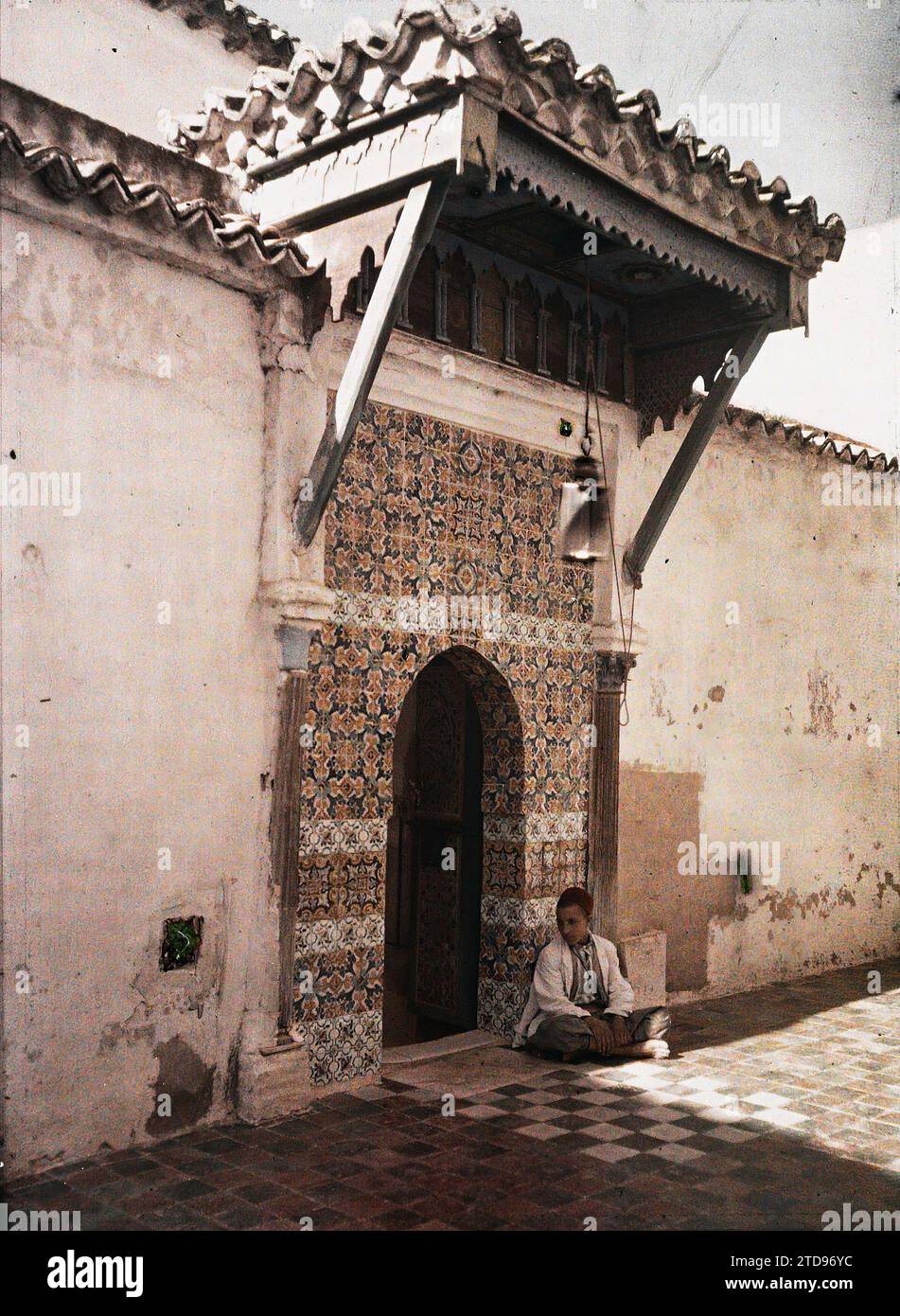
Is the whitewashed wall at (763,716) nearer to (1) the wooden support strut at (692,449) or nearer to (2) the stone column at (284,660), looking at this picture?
(1) the wooden support strut at (692,449)

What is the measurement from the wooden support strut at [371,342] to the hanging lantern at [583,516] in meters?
1.36

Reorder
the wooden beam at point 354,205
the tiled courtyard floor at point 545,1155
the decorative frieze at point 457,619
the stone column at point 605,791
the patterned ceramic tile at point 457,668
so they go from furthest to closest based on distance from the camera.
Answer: the stone column at point 605,791 → the decorative frieze at point 457,619 → the patterned ceramic tile at point 457,668 → the wooden beam at point 354,205 → the tiled courtyard floor at point 545,1155

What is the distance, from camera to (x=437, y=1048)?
676cm

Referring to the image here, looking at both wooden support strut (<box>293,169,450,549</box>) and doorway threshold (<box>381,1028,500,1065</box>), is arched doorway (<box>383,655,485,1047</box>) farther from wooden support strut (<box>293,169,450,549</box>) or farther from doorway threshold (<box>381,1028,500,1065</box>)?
wooden support strut (<box>293,169,450,549</box>)

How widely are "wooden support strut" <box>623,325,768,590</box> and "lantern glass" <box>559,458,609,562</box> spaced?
3.61 ft

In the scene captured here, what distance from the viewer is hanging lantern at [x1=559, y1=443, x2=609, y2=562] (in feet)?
20.6

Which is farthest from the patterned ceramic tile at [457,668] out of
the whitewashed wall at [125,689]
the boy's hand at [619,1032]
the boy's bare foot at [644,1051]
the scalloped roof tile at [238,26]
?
the scalloped roof tile at [238,26]

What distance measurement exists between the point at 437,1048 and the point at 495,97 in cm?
491

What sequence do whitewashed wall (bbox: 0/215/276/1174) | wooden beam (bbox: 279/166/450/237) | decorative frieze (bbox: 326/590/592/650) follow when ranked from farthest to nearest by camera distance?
decorative frieze (bbox: 326/590/592/650)
wooden beam (bbox: 279/166/450/237)
whitewashed wall (bbox: 0/215/276/1174)

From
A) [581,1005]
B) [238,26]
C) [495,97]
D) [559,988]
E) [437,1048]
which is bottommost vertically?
[437,1048]

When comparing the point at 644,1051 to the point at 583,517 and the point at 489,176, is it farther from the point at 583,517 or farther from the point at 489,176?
the point at 489,176

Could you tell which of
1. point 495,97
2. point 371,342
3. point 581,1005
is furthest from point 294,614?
point 581,1005

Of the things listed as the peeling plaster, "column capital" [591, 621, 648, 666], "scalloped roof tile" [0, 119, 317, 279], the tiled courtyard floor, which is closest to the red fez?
the tiled courtyard floor

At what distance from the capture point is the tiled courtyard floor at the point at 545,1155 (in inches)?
173
